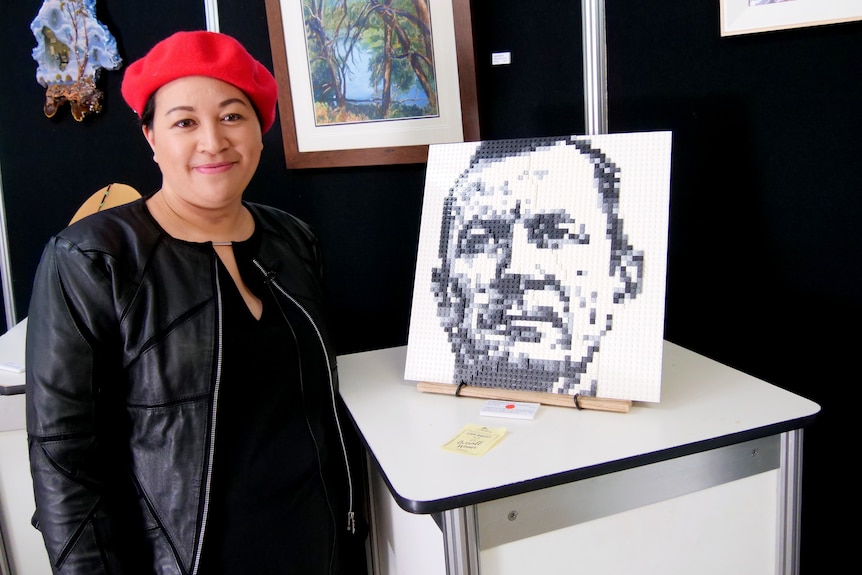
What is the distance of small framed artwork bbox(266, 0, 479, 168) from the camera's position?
172cm

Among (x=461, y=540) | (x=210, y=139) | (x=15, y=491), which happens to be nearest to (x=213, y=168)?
(x=210, y=139)

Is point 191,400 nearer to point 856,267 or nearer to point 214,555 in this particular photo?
point 214,555

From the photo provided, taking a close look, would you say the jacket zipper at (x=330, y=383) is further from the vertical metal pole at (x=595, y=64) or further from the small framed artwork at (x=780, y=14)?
the small framed artwork at (x=780, y=14)

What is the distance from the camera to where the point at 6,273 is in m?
1.83

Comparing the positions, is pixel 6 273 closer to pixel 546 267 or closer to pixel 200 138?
pixel 200 138

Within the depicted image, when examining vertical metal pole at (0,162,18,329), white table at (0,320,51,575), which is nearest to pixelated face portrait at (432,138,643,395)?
white table at (0,320,51,575)

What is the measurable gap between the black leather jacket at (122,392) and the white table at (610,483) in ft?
1.04

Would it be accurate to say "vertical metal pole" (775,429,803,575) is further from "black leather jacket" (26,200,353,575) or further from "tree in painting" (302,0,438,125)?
"tree in painting" (302,0,438,125)

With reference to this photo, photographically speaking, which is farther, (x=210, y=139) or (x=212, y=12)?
(x=212, y=12)

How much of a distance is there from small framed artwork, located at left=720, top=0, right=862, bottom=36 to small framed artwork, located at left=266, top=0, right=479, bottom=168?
0.60 meters

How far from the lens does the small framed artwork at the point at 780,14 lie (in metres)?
1.41

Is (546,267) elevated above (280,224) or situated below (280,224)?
below

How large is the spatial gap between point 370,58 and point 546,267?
31.8 inches

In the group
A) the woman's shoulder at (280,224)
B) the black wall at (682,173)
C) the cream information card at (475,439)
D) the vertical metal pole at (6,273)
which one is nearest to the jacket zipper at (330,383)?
the woman's shoulder at (280,224)
